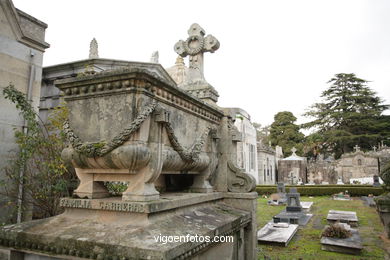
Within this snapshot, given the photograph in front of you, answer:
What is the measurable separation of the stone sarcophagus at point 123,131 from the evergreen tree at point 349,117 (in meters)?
42.4

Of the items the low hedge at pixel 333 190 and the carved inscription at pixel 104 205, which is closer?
the carved inscription at pixel 104 205

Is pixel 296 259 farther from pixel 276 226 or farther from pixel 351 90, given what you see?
pixel 351 90

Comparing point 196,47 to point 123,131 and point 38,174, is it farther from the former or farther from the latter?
point 38,174

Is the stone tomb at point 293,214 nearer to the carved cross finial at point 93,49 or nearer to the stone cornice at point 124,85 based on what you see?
the carved cross finial at point 93,49

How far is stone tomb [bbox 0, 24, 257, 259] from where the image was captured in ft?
6.47

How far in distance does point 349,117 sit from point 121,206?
45086 mm

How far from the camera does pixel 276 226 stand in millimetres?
8625

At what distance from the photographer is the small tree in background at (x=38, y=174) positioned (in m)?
4.47

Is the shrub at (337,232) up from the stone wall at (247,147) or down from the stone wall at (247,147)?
down

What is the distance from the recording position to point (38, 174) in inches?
189

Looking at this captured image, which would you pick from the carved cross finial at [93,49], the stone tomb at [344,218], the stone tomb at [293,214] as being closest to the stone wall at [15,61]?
the carved cross finial at [93,49]

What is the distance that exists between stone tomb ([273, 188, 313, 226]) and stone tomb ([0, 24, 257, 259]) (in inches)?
313

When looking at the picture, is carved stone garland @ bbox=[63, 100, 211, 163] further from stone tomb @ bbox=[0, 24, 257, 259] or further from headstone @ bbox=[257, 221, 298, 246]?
headstone @ bbox=[257, 221, 298, 246]

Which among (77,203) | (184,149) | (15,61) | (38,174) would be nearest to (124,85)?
(184,149)
